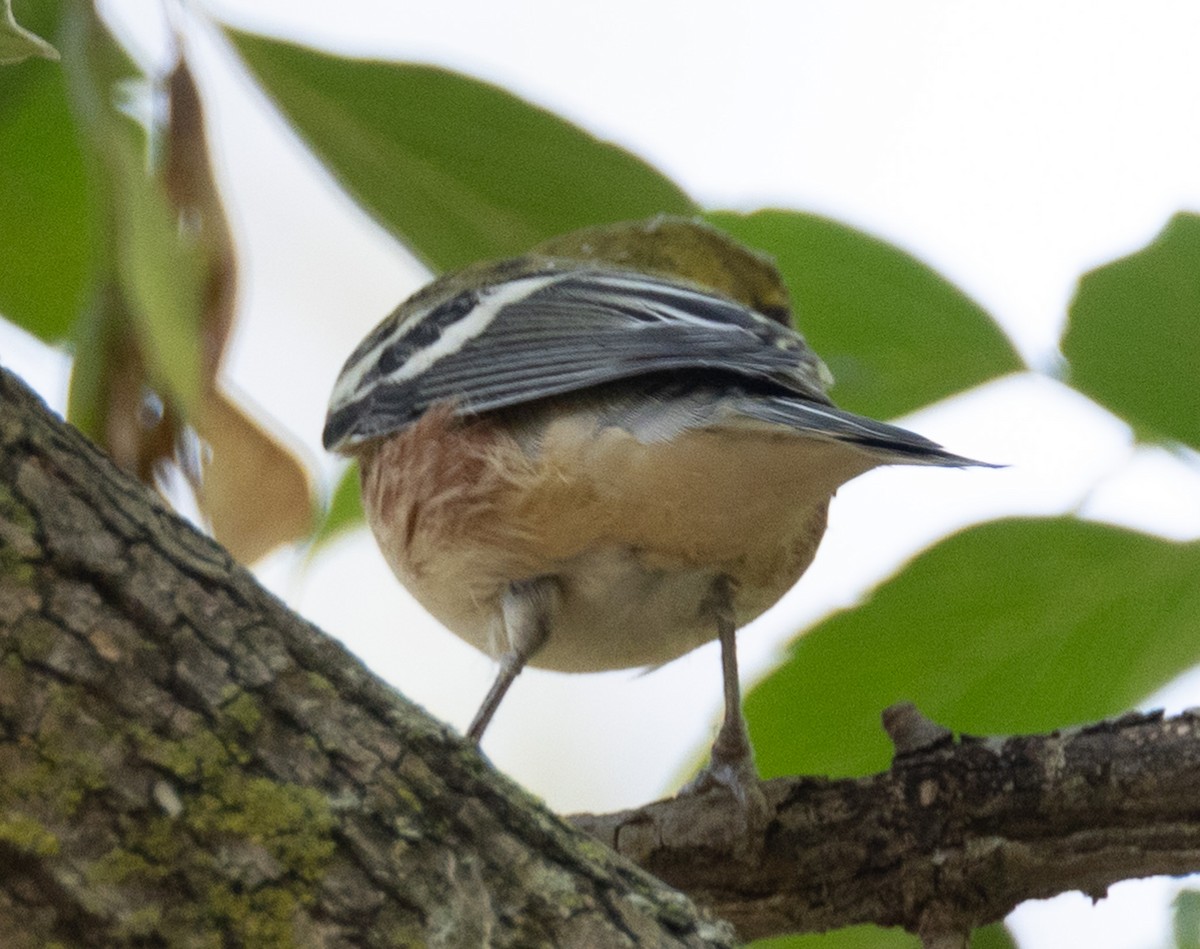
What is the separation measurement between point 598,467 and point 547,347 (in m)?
0.31

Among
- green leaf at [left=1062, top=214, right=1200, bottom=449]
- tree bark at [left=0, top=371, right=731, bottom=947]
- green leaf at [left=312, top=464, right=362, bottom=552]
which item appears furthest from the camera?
green leaf at [left=312, top=464, right=362, bottom=552]

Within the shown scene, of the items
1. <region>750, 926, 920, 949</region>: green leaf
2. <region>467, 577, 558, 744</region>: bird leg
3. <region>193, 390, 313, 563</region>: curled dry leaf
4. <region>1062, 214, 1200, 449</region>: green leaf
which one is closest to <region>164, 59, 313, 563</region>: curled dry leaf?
<region>193, 390, 313, 563</region>: curled dry leaf

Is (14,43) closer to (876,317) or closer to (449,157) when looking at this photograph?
(449,157)

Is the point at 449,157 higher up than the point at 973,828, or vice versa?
the point at 449,157

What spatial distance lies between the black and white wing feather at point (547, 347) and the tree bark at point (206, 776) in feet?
3.30

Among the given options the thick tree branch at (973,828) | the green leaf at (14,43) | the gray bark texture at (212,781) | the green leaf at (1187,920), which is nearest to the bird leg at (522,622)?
the thick tree branch at (973,828)

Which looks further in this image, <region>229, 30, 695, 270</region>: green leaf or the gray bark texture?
<region>229, 30, 695, 270</region>: green leaf

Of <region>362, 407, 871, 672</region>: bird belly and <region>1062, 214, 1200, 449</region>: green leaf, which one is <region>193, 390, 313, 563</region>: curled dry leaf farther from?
<region>1062, 214, 1200, 449</region>: green leaf

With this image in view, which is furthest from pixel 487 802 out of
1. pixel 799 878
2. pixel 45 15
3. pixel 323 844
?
pixel 45 15

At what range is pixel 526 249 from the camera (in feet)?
9.36

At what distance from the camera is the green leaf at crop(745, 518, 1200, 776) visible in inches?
90.6

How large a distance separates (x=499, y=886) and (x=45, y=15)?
1.83 meters

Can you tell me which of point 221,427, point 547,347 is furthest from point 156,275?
point 547,347

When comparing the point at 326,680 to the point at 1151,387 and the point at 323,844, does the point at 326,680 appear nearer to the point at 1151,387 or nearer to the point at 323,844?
the point at 323,844
